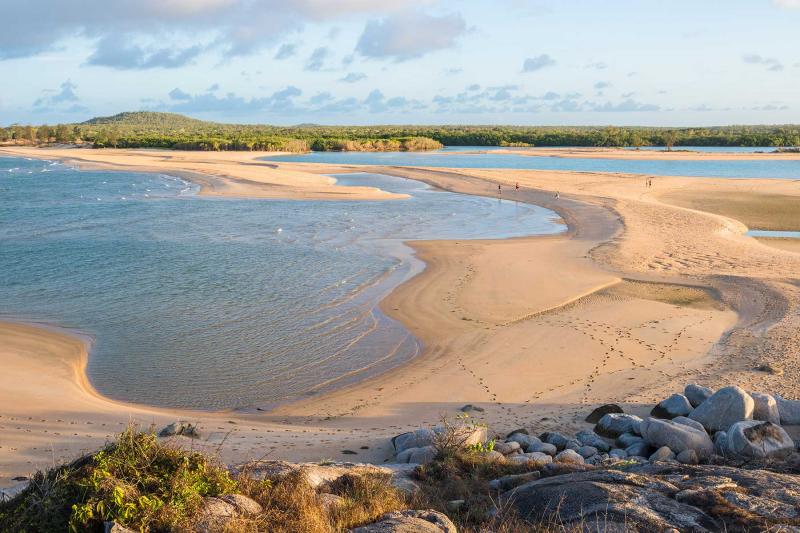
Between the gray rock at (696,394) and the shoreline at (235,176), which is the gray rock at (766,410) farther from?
the shoreline at (235,176)

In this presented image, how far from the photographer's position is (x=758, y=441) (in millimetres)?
7723

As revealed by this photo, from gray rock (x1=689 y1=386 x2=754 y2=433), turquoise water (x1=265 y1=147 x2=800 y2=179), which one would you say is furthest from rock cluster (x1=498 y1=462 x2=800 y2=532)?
turquoise water (x1=265 y1=147 x2=800 y2=179)

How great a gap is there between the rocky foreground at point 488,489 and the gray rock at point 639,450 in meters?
0.02

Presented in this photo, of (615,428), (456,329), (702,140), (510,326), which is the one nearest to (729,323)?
(510,326)

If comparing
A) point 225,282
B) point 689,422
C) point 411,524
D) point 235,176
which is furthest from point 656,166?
point 411,524

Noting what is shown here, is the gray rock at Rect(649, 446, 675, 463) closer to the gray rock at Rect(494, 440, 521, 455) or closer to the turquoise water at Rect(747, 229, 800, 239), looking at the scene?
the gray rock at Rect(494, 440, 521, 455)

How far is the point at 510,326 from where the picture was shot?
15.0 m

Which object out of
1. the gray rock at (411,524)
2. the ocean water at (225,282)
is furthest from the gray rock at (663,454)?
the ocean water at (225,282)

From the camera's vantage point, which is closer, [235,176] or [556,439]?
[556,439]

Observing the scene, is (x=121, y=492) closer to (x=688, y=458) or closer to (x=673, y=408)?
(x=688, y=458)

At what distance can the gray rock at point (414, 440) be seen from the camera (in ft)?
26.4

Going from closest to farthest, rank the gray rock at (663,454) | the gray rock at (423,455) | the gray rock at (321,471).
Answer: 1. the gray rock at (321,471)
2. the gray rock at (423,455)
3. the gray rock at (663,454)

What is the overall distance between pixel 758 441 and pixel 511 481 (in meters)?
3.15

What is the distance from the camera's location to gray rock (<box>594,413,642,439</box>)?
8.82 meters
